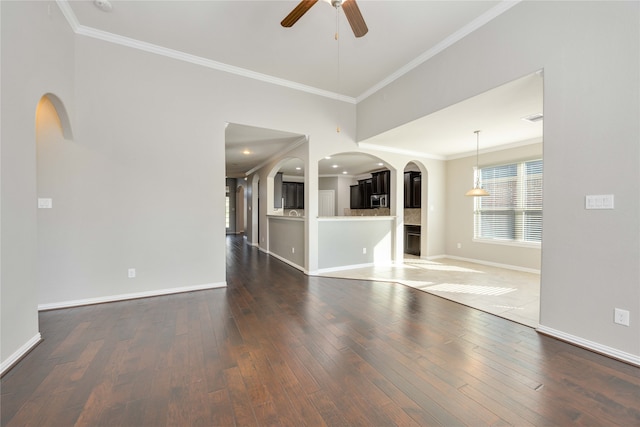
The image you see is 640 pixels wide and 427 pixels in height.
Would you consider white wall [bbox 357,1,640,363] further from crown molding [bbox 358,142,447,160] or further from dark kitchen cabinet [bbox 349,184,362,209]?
dark kitchen cabinet [bbox 349,184,362,209]

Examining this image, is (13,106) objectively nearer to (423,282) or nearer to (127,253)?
(127,253)

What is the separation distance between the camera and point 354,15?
87.1 inches

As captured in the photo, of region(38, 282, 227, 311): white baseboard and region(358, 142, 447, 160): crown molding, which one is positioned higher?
region(358, 142, 447, 160): crown molding

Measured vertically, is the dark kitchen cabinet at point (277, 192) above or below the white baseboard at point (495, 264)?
above

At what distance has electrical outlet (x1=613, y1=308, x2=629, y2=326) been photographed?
2020 millimetres

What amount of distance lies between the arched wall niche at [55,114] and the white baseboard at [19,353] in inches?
87.3

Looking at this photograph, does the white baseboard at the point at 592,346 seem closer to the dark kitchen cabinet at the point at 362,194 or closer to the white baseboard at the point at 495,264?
the white baseboard at the point at 495,264

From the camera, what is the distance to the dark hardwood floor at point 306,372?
1470mm

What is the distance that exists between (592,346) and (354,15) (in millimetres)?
3468

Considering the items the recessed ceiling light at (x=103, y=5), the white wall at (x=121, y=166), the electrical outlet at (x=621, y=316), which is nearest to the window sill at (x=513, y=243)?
the electrical outlet at (x=621, y=316)

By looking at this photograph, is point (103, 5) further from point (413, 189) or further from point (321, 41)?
point (413, 189)

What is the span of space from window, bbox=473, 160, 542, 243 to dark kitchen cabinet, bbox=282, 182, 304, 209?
6.43m

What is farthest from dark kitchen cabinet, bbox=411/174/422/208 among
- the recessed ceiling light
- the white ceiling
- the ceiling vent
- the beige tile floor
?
the recessed ceiling light

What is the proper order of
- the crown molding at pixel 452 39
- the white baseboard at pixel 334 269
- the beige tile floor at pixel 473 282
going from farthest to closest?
the white baseboard at pixel 334 269 → the beige tile floor at pixel 473 282 → the crown molding at pixel 452 39
